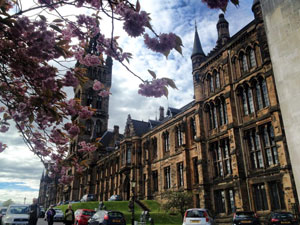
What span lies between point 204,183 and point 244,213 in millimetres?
9308

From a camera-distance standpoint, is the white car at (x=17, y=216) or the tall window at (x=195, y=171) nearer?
the white car at (x=17, y=216)

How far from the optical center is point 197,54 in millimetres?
31906

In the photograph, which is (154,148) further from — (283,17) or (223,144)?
(283,17)

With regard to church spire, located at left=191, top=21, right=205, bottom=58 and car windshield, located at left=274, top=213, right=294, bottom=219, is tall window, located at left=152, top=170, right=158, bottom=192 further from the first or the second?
car windshield, located at left=274, top=213, right=294, bottom=219

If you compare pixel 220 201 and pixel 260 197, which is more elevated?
pixel 260 197

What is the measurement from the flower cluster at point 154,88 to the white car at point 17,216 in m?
14.2

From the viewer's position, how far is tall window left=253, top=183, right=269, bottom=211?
68.8 ft

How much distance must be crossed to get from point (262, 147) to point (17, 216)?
18617 mm

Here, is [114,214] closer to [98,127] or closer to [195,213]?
[195,213]

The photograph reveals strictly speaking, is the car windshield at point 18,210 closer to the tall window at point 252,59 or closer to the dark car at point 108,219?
the dark car at point 108,219

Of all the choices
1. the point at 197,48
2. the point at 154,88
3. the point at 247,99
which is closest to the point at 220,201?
the point at 247,99

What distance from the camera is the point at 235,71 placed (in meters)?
25.7

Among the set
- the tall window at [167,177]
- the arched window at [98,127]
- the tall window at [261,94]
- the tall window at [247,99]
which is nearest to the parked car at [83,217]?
the tall window at [247,99]

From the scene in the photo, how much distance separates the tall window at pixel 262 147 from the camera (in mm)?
20891
